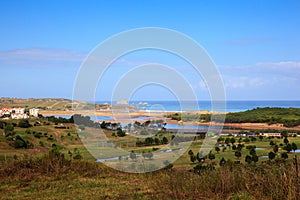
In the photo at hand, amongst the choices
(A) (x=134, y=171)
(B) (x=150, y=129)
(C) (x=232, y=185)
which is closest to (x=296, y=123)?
(B) (x=150, y=129)

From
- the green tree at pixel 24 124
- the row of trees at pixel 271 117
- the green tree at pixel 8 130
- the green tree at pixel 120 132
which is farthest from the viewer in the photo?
the row of trees at pixel 271 117

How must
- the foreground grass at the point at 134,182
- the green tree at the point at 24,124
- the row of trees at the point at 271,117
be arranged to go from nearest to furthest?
the foreground grass at the point at 134,182, the green tree at the point at 24,124, the row of trees at the point at 271,117

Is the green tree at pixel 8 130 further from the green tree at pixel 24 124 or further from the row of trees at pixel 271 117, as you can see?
the row of trees at pixel 271 117

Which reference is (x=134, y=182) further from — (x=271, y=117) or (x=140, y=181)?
(x=271, y=117)

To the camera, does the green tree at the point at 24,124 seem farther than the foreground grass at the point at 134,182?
Yes

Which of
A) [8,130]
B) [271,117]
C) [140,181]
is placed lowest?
[140,181]

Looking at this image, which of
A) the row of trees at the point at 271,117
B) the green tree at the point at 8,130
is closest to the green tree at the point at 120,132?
the green tree at the point at 8,130

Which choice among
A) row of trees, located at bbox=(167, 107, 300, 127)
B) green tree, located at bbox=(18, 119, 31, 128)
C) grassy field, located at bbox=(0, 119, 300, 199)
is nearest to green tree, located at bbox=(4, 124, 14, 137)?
green tree, located at bbox=(18, 119, 31, 128)

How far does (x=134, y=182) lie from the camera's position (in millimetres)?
8734

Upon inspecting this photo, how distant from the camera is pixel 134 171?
10.8m

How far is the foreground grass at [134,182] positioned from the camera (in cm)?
558

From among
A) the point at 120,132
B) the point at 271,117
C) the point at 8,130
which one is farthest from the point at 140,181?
the point at 271,117

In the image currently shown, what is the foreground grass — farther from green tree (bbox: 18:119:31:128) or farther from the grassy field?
green tree (bbox: 18:119:31:128)

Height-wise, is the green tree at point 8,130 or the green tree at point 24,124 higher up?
the green tree at point 24,124
